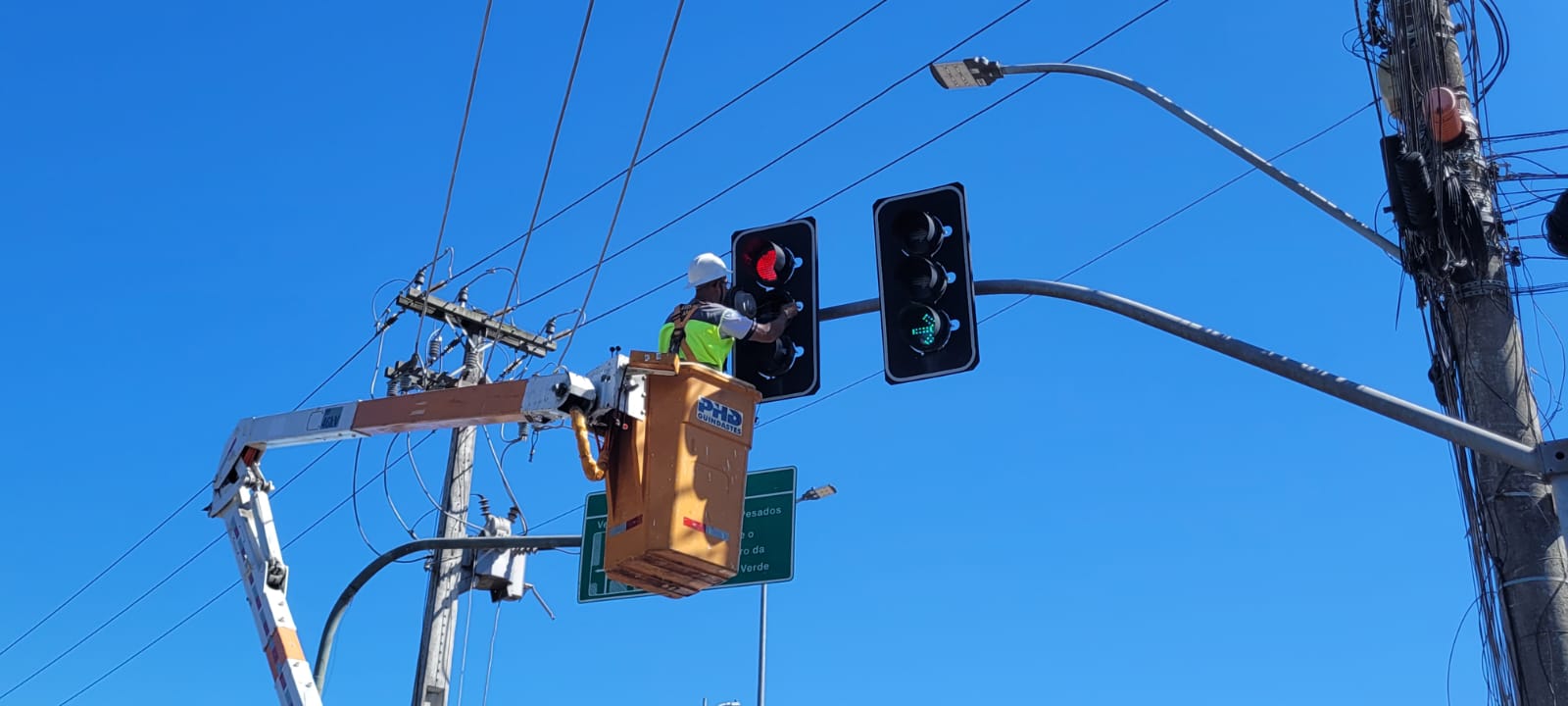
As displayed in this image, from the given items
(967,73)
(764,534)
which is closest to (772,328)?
(967,73)

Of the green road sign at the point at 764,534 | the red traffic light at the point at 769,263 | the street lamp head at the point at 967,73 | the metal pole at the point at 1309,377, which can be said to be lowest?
the metal pole at the point at 1309,377

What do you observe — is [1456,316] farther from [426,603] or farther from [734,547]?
[426,603]

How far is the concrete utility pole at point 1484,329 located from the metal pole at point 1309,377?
0.45 meters

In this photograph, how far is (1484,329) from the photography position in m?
8.76

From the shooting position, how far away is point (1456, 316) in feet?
29.2

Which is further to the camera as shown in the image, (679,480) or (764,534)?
(764,534)

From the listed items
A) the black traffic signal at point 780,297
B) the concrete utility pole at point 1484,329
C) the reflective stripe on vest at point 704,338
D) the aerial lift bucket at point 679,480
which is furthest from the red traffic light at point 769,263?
the concrete utility pole at point 1484,329

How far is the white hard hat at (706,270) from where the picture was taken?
34.3 ft

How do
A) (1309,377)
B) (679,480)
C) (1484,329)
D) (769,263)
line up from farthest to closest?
(769,263)
(679,480)
(1484,329)
(1309,377)

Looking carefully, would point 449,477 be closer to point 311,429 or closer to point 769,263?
point 311,429

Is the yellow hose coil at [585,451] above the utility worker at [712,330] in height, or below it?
below

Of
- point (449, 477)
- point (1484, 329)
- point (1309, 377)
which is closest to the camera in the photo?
point (1309, 377)

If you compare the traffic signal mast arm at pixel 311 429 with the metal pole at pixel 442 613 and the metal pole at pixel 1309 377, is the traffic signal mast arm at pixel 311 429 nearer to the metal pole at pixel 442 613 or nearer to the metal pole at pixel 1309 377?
the metal pole at pixel 1309 377

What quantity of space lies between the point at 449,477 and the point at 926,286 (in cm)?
1018
